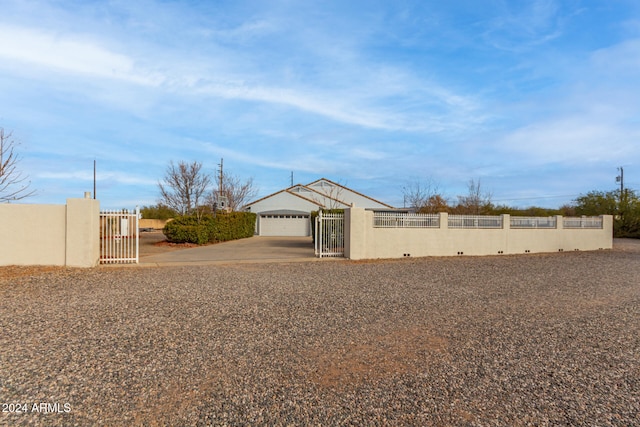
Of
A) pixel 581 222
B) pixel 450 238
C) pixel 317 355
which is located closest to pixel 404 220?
pixel 450 238

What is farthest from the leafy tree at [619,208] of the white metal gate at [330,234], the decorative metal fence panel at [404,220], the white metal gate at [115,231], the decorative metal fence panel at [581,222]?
the white metal gate at [115,231]

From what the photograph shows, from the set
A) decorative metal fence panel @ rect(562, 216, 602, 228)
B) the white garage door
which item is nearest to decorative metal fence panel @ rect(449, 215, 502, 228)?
decorative metal fence panel @ rect(562, 216, 602, 228)

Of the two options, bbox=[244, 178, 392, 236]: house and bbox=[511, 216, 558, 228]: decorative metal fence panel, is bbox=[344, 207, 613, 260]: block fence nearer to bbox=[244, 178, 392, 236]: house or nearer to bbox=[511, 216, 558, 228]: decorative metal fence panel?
bbox=[511, 216, 558, 228]: decorative metal fence panel

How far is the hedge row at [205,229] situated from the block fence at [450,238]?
1112 centimetres

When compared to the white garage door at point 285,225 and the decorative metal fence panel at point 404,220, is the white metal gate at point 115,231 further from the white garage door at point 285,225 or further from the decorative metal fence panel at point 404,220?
the white garage door at point 285,225

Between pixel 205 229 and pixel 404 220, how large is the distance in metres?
12.9

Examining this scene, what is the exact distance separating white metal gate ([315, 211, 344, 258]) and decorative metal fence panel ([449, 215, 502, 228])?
492 centimetres

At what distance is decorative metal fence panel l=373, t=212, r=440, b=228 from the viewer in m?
15.7

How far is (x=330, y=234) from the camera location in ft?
53.1

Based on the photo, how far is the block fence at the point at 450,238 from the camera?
600 inches

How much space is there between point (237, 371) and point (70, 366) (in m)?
1.86

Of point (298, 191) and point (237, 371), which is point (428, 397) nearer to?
point (237, 371)

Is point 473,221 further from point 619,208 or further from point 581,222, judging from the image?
point 619,208

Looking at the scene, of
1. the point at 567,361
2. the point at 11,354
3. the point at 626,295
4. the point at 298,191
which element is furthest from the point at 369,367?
the point at 298,191
